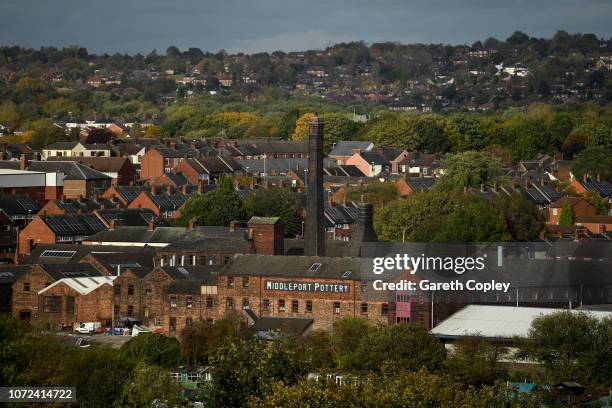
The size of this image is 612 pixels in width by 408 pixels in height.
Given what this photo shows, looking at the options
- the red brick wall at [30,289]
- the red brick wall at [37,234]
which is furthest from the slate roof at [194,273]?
the red brick wall at [37,234]

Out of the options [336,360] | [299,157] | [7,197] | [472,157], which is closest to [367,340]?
[336,360]

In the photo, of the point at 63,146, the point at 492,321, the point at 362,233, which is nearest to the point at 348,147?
the point at 63,146

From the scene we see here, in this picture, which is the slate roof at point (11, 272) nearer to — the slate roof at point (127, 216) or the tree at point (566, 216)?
the slate roof at point (127, 216)

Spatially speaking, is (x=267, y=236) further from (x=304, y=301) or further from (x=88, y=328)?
(x=88, y=328)

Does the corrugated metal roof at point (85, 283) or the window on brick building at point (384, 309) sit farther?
the corrugated metal roof at point (85, 283)

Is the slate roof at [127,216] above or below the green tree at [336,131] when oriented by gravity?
below

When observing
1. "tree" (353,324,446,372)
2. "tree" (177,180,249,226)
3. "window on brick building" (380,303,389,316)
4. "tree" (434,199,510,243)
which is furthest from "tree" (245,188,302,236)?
"tree" (353,324,446,372)

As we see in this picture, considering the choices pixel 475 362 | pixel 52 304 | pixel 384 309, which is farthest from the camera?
pixel 52 304
